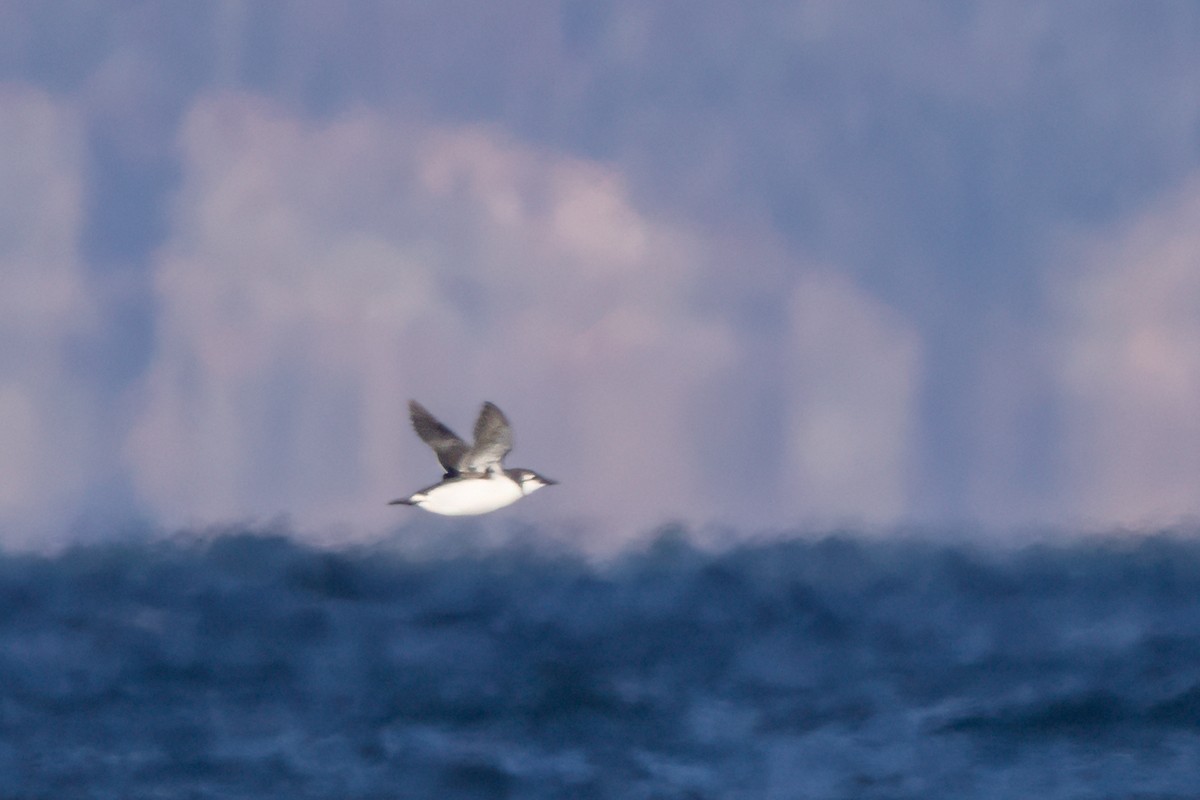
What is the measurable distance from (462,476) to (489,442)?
1.34m

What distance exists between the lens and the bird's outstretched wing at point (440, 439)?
24594 millimetres

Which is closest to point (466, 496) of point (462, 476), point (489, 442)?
point (462, 476)

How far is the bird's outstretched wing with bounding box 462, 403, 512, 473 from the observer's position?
2288cm

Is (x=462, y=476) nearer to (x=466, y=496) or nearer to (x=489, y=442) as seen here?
(x=466, y=496)

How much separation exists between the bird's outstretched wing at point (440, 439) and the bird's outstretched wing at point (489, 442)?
29 cm

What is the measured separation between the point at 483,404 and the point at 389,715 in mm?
18238

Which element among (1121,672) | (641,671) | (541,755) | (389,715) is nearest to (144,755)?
(389,715)

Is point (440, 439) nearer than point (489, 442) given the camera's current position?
No

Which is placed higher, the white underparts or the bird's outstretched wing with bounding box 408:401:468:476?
the bird's outstretched wing with bounding box 408:401:468:476

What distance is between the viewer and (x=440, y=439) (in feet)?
81.6

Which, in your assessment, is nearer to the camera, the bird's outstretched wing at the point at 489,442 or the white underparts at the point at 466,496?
the bird's outstretched wing at the point at 489,442

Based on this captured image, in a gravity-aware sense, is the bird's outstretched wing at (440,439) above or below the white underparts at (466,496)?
above

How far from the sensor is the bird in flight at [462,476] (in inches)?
953

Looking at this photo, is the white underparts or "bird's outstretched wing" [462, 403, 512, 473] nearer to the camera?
"bird's outstretched wing" [462, 403, 512, 473]
